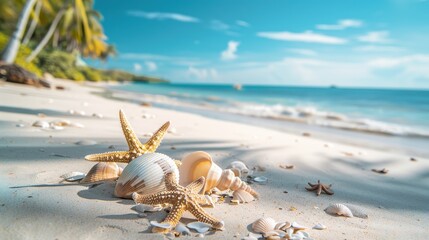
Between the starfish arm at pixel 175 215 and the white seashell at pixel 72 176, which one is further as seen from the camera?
the white seashell at pixel 72 176

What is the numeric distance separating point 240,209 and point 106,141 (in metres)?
2.62

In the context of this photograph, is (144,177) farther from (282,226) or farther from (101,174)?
(282,226)

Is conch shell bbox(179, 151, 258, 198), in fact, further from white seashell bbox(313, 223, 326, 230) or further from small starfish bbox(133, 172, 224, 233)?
white seashell bbox(313, 223, 326, 230)

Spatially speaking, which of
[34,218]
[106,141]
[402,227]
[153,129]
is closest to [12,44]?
[153,129]

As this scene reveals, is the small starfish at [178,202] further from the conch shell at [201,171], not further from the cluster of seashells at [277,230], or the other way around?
the conch shell at [201,171]

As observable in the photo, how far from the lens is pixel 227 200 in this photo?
8.10 ft

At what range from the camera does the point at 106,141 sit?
4273 millimetres

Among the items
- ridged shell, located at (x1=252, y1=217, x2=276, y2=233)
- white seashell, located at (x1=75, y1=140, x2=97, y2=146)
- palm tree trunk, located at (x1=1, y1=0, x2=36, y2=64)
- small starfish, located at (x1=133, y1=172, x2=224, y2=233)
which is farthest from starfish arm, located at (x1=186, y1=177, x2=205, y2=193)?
palm tree trunk, located at (x1=1, y1=0, x2=36, y2=64)

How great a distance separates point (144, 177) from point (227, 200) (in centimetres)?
73

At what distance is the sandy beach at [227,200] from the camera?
74.2 inches

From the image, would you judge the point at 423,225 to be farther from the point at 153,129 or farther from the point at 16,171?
the point at 153,129

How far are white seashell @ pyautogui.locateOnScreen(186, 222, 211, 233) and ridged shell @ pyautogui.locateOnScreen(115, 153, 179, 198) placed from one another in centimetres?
37

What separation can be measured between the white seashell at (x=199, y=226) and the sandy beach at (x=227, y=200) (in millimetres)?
39

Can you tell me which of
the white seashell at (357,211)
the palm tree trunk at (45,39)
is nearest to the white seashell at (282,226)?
the white seashell at (357,211)
